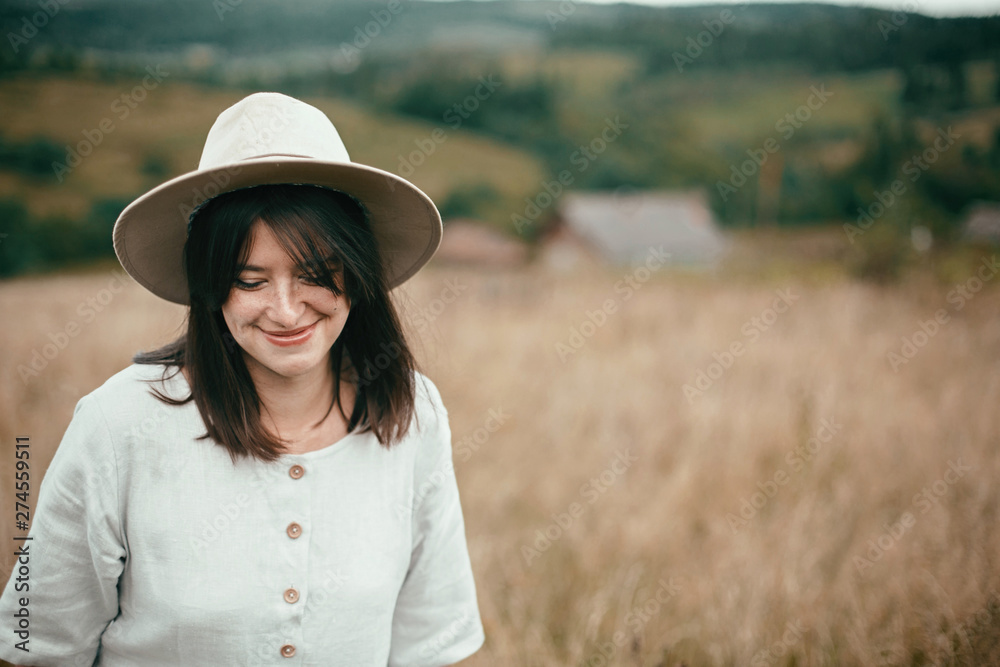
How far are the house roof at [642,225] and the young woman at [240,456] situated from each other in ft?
103

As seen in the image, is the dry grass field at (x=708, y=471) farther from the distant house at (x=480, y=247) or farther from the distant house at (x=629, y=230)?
the distant house at (x=480, y=247)

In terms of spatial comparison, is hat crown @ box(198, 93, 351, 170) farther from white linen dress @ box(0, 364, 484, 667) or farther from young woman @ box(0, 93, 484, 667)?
white linen dress @ box(0, 364, 484, 667)

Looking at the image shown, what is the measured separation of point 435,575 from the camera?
1517mm

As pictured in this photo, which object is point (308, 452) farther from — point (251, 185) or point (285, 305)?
point (251, 185)

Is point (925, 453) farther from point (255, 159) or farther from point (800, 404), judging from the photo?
point (255, 159)

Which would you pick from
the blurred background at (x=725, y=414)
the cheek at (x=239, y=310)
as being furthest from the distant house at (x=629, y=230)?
the cheek at (x=239, y=310)

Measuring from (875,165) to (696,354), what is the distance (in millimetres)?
32044

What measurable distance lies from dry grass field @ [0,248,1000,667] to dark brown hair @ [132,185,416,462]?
10.3 inches

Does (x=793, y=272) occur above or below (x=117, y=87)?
below

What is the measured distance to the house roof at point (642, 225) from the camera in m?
33.3

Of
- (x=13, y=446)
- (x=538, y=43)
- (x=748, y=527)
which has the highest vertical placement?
(x=538, y=43)

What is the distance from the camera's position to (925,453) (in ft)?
12.3

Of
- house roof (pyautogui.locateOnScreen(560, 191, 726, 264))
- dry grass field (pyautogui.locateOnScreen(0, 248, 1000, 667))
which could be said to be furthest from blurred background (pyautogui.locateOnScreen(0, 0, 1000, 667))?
house roof (pyautogui.locateOnScreen(560, 191, 726, 264))

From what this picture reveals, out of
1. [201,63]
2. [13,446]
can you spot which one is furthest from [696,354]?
[201,63]
